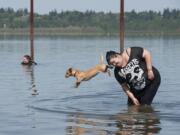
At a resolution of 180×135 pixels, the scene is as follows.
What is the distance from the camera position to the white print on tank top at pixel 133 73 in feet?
47.1

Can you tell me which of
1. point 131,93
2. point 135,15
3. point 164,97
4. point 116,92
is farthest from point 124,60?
point 135,15

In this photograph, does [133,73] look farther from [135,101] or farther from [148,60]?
[135,101]

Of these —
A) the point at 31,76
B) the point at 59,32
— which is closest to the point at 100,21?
the point at 59,32

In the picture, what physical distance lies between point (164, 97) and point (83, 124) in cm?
636

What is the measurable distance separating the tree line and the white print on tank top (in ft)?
534

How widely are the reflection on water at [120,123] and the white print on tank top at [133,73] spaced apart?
688 mm

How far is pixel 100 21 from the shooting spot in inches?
7628

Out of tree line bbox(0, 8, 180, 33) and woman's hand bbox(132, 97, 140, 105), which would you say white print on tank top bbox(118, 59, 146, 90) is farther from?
tree line bbox(0, 8, 180, 33)

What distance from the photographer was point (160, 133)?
12648mm

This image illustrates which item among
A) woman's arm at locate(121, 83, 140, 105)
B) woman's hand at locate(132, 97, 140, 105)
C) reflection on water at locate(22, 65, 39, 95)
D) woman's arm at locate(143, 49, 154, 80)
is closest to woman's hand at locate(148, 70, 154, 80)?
woman's arm at locate(143, 49, 154, 80)

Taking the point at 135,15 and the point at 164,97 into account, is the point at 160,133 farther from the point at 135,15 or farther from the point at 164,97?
the point at 135,15

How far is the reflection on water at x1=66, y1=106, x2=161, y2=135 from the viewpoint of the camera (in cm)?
1280

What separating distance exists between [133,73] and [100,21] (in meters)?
180

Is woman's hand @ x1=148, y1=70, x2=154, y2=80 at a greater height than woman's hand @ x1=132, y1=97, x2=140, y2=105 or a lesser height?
greater
